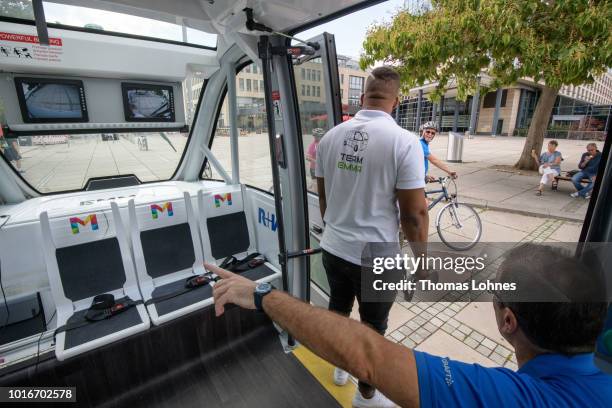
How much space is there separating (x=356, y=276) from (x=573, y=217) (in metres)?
5.88

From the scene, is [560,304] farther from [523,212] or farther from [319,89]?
[523,212]

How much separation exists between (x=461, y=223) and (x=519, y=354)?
412 centimetres

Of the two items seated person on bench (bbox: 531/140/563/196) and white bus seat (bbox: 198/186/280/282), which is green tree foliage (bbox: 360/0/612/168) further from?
white bus seat (bbox: 198/186/280/282)

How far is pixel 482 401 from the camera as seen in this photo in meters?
0.59

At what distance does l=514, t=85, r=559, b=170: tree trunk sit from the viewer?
7.89m

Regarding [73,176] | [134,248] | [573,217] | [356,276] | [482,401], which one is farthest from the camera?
[573,217]

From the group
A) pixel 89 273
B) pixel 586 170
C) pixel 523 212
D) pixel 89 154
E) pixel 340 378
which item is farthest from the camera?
pixel 523 212

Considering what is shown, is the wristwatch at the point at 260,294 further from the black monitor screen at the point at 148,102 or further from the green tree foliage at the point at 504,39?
the green tree foliage at the point at 504,39

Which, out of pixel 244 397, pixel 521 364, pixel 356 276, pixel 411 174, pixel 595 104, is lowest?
pixel 244 397

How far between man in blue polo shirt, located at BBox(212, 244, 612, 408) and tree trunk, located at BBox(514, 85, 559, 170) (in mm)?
9241

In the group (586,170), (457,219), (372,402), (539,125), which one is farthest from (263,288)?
(539,125)

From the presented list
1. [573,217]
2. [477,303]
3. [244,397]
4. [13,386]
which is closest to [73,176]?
[13,386]

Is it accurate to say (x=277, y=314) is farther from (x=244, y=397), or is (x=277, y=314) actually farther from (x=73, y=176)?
(x=73, y=176)

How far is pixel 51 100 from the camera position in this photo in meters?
2.83
